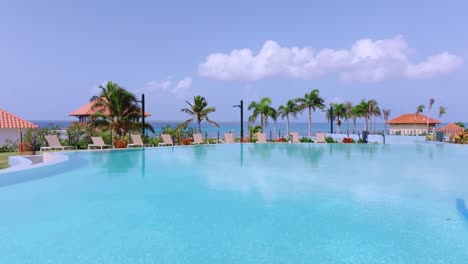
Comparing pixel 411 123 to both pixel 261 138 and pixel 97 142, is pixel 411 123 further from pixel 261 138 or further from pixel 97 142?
pixel 97 142

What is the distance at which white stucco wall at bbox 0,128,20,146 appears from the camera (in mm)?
19516

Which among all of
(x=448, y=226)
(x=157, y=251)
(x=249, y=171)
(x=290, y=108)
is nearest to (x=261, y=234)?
(x=157, y=251)

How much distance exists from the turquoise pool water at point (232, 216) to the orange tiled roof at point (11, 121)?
9948mm

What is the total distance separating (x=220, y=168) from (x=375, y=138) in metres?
18.9

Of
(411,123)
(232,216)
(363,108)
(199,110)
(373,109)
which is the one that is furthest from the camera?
(411,123)

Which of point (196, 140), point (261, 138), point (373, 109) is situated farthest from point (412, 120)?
point (196, 140)

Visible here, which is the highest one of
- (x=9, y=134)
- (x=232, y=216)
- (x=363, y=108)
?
(x=363, y=108)

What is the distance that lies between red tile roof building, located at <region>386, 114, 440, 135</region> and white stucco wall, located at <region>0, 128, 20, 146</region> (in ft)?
149

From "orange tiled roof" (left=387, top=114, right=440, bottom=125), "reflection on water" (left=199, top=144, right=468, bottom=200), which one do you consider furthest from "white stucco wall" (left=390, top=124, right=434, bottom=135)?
"reflection on water" (left=199, top=144, right=468, bottom=200)

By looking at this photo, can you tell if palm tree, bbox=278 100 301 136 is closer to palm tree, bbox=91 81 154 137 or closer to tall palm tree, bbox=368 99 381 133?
palm tree, bbox=91 81 154 137

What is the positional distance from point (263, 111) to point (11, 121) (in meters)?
20.0

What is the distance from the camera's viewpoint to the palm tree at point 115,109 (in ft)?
71.5

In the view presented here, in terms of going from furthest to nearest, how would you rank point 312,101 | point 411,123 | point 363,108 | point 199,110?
1. point 411,123
2. point 363,108
3. point 312,101
4. point 199,110

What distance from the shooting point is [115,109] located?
21922mm
